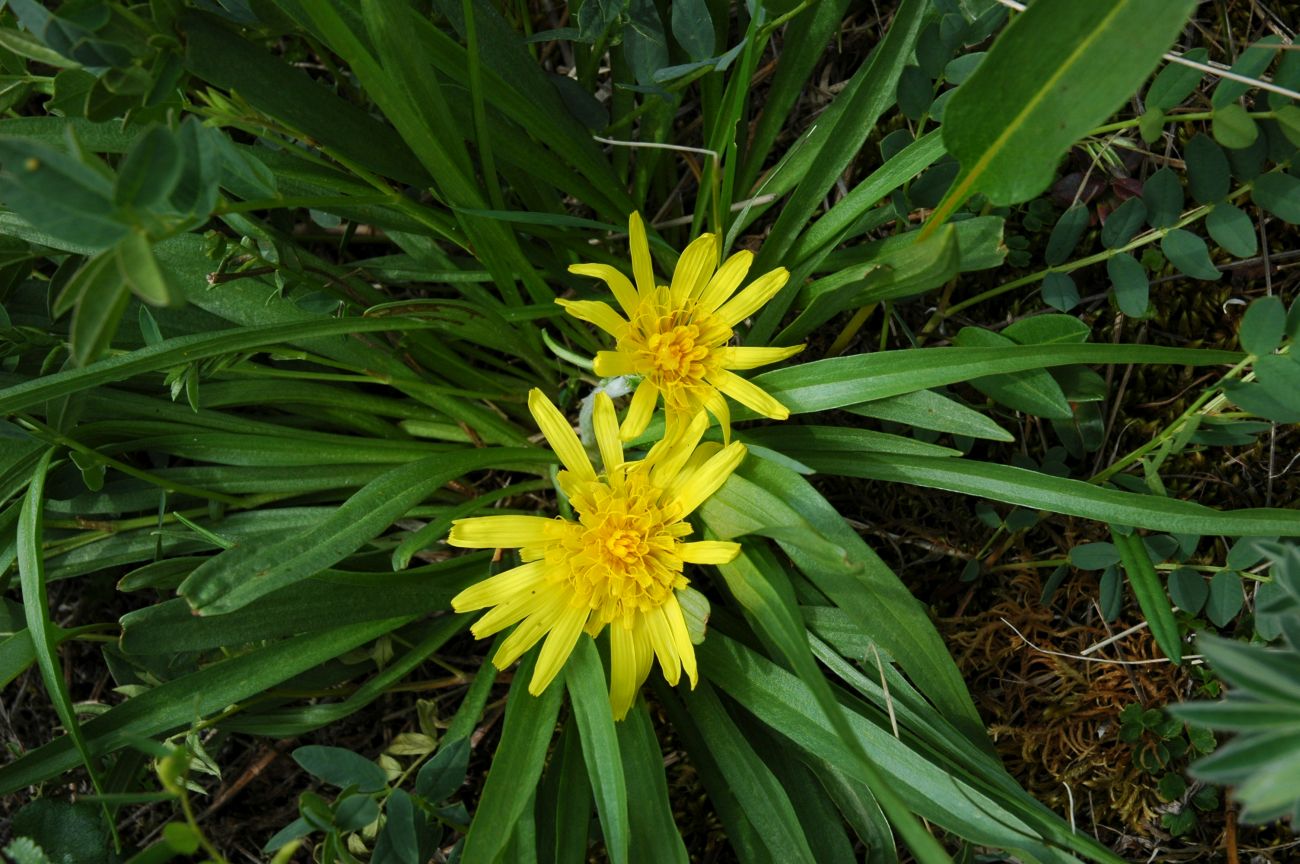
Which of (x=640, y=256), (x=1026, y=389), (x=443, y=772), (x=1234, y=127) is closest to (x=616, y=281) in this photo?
(x=640, y=256)

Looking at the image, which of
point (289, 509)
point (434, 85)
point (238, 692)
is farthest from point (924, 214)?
point (238, 692)

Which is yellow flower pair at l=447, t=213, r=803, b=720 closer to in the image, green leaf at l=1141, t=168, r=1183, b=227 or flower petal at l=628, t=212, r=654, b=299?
flower petal at l=628, t=212, r=654, b=299

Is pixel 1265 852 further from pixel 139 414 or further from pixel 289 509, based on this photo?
pixel 139 414

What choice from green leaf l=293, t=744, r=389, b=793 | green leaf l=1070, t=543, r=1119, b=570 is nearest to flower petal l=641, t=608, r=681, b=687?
green leaf l=293, t=744, r=389, b=793

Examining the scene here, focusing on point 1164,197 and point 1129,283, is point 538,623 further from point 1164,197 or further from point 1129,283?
point 1164,197

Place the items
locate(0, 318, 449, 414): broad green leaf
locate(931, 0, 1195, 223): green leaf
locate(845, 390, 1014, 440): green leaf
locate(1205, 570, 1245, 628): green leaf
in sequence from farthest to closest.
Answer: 1. locate(1205, 570, 1245, 628): green leaf
2. locate(845, 390, 1014, 440): green leaf
3. locate(0, 318, 449, 414): broad green leaf
4. locate(931, 0, 1195, 223): green leaf

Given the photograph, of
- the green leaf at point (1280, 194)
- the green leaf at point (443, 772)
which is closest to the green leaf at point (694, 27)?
the green leaf at point (1280, 194)

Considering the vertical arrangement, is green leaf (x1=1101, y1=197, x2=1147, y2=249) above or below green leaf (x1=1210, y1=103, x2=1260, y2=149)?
below
